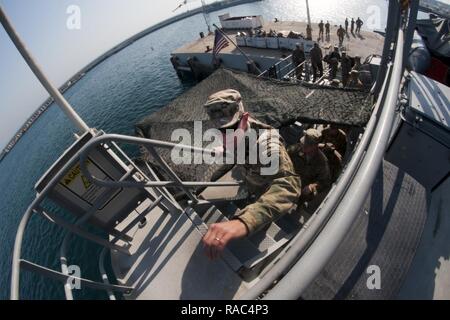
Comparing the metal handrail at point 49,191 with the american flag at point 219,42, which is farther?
the american flag at point 219,42

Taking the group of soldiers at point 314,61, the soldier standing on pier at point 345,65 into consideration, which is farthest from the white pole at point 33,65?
the group of soldiers at point 314,61

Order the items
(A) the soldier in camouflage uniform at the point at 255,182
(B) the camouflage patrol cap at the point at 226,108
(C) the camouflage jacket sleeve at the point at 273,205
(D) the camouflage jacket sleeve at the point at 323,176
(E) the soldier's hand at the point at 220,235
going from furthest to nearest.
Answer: (D) the camouflage jacket sleeve at the point at 323,176 → (B) the camouflage patrol cap at the point at 226,108 → (C) the camouflage jacket sleeve at the point at 273,205 → (A) the soldier in camouflage uniform at the point at 255,182 → (E) the soldier's hand at the point at 220,235

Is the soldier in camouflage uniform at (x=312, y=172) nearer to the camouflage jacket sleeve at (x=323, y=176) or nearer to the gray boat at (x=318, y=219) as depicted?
the camouflage jacket sleeve at (x=323, y=176)

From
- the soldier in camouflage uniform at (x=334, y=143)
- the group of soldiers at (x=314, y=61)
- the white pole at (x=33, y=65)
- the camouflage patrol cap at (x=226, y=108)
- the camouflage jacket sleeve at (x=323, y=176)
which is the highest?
the white pole at (x=33, y=65)

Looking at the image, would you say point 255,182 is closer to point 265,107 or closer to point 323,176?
point 323,176

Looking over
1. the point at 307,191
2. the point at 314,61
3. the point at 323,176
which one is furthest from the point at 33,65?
the point at 314,61

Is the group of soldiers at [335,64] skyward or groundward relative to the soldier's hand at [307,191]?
groundward

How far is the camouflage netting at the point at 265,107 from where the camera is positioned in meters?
5.75

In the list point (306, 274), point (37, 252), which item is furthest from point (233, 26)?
point (306, 274)

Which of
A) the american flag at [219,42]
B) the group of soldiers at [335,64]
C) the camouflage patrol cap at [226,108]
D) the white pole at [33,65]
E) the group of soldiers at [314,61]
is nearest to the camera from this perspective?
the camouflage patrol cap at [226,108]

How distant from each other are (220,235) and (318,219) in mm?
1092

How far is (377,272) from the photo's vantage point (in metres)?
2.76
